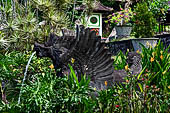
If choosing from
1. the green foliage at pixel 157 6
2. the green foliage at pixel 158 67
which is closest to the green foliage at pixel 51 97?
the green foliage at pixel 158 67

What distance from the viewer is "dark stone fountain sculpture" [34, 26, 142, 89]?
2.92m

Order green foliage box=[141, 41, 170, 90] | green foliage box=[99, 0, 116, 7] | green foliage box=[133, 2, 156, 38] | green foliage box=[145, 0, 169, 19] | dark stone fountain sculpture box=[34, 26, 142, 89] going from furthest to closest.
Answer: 1. green foliage box=[99, 0, 116, 7]
2. green foliage box=[145, 0, 169, 19]
3. green foliage box=[133, 2, 156, 38]
4. green foliage box=[141, 41, 170, 90]
5. dark stone fountain sculpture box=[34, 26, 142, 89]

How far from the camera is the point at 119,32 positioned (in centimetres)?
1099

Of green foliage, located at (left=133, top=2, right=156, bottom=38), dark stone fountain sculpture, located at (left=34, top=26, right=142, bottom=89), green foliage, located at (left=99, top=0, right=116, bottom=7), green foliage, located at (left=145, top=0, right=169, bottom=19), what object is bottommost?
dark stone fountain sculpture, located at (left=34, top=26, right=142, bottom=89)

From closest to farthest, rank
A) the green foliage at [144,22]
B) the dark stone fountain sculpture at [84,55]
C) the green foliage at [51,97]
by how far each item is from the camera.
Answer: the green foliage at [51,97]
the dark stone fountain sculpture at [84,55]
the green foliage at [144,22]

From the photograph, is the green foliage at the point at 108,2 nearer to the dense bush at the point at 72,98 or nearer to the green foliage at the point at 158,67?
the green foliage at the point at 158,67

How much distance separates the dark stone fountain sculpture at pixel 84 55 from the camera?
9.59 feet

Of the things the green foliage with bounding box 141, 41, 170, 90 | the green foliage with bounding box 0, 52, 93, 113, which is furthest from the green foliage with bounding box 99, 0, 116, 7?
the green foliage with bounding box 0, 52, 93, 113

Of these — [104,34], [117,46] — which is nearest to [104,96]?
[117,46]

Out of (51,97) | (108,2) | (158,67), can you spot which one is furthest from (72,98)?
(108,2)

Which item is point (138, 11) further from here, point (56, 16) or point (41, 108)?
point (41, 108)

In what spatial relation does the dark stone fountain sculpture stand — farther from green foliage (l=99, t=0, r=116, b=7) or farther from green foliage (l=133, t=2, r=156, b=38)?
green foliage (l=99, t=0, r=116, b=7)

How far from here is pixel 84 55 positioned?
117 inches

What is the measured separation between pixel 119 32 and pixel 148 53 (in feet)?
24.8
